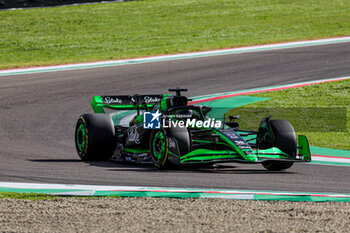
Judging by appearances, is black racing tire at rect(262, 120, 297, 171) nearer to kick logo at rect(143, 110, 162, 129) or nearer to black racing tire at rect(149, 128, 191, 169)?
black racing tire at rect(149, 128, 191, 169)

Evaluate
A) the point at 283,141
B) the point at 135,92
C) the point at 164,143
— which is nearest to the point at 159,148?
the point at 164,143

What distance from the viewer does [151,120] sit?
33.1 ft

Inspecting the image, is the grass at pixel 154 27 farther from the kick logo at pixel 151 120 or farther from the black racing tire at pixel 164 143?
the black racing tire at pixel 164 143

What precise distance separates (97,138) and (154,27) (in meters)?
19.4

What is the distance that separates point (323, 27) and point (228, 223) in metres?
25.1

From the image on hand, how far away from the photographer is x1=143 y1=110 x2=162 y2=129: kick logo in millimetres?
9997

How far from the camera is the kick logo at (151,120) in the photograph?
32.8 feet

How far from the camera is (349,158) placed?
36.5 feet

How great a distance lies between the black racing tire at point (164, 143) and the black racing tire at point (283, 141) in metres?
1.39

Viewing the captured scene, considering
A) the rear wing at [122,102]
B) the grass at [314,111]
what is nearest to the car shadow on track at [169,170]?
the rear wing at [122,102]

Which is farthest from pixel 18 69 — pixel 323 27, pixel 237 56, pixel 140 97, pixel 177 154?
pixel 323 27

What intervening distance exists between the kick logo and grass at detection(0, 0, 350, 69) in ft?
42.0

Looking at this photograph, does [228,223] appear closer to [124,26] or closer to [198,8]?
[124,26]

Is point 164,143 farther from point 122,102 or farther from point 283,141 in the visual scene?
point 122,102
